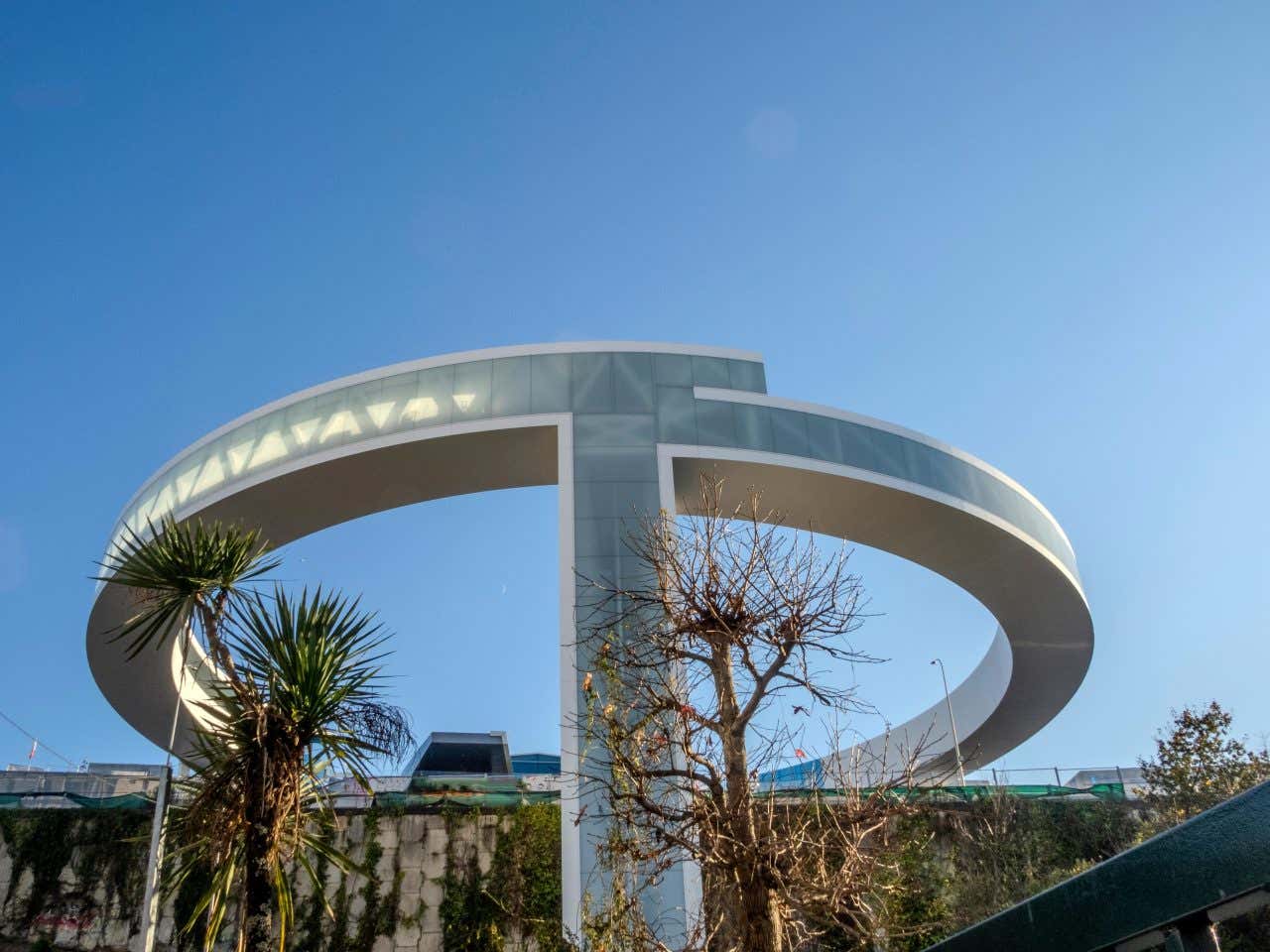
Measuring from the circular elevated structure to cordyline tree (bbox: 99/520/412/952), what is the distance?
23.5 ft

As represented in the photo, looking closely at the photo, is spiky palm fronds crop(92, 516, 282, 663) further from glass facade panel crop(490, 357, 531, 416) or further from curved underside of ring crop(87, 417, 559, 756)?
glass facade panel crop(490, 357, 531, 416)

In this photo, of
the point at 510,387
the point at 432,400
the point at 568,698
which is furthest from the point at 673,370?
the point at 568,698

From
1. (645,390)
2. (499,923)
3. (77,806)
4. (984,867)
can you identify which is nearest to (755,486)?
(645,390)

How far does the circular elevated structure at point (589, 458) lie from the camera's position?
63.9 ft

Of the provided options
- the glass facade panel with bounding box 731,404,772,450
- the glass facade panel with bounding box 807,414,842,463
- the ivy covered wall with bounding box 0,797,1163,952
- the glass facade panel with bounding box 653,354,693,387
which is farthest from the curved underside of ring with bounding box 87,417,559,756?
the glass facade panel with bounding box 807,414,842,463

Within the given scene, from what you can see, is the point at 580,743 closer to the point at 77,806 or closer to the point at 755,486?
the point at 755,486

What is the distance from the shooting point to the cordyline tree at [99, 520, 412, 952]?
9586 millimetres

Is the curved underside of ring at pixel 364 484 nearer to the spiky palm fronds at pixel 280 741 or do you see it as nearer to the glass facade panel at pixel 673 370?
the glass facade panel at pixel 673 370

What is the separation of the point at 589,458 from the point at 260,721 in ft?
33.9

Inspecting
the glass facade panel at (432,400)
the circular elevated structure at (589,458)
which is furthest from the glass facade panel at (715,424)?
the glass facade panel at (432,400)

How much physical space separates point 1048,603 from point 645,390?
10.6m

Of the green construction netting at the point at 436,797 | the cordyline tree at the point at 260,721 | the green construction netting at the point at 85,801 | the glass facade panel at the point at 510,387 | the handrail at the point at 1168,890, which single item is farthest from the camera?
the glass facade panel at the point at 510,387

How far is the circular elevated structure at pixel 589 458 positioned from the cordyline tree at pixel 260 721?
717 cm

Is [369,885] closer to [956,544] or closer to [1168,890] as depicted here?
[956,544]
